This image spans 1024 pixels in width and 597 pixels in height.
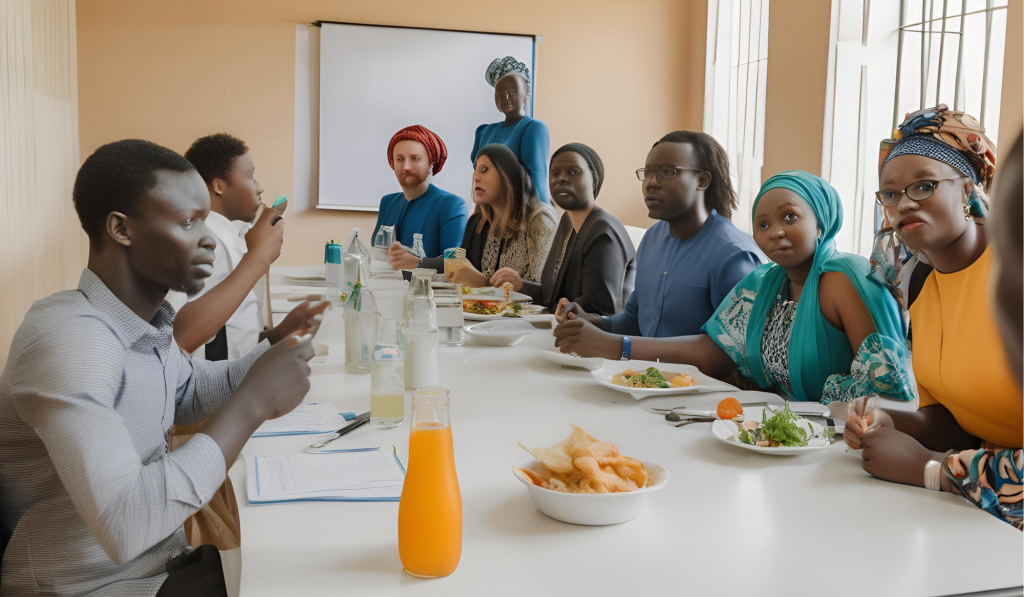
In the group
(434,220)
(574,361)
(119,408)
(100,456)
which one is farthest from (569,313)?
(434,220)

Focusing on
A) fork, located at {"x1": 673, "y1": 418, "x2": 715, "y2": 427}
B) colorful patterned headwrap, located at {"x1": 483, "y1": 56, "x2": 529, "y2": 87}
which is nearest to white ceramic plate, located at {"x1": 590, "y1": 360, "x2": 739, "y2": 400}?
fork, located at {"x1": 673, "y1": 418, "x2": 715, "y2": 427}

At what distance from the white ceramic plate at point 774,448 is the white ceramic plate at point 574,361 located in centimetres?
47

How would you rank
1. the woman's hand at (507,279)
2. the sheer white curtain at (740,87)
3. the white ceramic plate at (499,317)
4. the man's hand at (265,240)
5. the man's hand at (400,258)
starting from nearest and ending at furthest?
the man's hand at (265,240), the white ceramic plate at (499,317), the woman's hand at (507,279), the man's hand at (400,258), the sheer white curtain at (740,87)

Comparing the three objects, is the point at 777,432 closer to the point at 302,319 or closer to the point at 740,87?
the point at 302,319

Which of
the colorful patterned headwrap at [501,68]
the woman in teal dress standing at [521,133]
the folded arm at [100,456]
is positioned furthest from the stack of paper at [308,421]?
the colorful patterned headwrap at [501,68]

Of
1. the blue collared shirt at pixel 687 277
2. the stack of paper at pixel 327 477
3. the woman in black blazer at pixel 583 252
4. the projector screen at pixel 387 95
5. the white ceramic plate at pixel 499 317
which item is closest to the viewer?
the stack of paper at pixel 327 477

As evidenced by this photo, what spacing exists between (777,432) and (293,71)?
193 inches

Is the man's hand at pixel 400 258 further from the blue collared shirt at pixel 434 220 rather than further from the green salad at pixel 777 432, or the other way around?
the green salad at pixel 777 432

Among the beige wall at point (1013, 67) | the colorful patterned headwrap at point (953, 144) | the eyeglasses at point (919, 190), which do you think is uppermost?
the beige wall at point (1013, 67)

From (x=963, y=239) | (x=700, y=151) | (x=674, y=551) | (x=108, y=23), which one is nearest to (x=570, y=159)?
(x=700, y=151)

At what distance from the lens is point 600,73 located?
5762 millimetres

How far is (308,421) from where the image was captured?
4.46 ft

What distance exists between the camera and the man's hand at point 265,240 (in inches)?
74.3

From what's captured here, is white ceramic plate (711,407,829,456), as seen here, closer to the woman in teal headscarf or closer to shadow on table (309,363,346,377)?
the woman in teal headscarf
